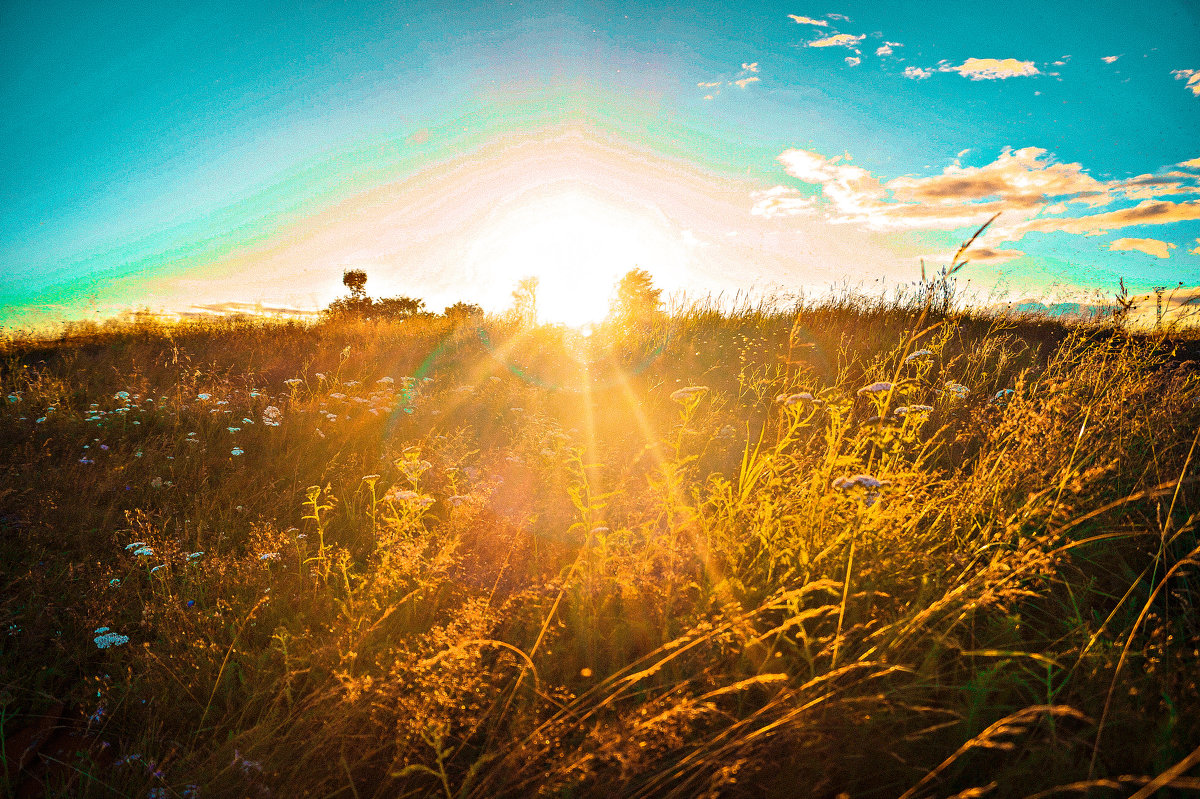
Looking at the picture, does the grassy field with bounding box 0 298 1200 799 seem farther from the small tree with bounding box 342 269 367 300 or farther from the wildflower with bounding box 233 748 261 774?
the small tree with bounding box 342 269 367 300

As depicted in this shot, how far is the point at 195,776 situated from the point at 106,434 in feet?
12.7

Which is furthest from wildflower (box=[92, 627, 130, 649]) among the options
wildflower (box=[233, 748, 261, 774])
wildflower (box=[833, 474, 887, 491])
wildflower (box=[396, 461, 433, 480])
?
wildflower (box=[833, 474, 887, 491])

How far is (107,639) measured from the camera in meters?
1.90

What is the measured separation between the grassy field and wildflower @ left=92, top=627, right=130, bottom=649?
0.03 meters

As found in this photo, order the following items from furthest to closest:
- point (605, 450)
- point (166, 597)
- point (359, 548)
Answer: point (605, 450) → point (359, 548) → point (166, 597)

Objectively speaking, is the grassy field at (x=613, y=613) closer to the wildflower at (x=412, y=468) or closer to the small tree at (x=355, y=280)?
the wildflower at (x=412, y=468)

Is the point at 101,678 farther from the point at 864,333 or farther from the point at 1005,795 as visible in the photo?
the point at 864,333

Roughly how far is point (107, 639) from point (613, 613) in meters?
2.07

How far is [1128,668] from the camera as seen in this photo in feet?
4.90

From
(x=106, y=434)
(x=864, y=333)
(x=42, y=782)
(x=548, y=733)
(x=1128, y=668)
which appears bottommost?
(x=42, y=782)

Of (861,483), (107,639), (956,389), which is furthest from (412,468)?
(956,389)

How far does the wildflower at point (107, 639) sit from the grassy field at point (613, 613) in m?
0.03

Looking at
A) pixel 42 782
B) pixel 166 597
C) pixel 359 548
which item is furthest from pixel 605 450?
pixel 42 782

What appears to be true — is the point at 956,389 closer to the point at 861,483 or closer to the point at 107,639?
the point at 861,483
